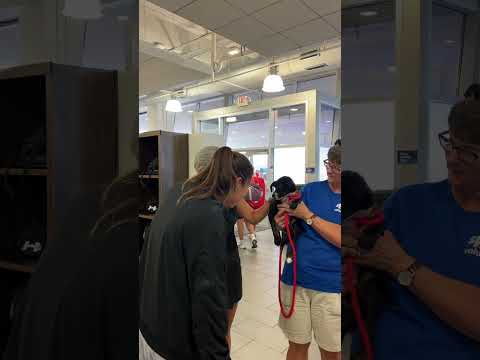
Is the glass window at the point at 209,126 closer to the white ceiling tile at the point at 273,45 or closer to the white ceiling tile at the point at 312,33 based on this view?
the white ceiling tile at the point at 273,45

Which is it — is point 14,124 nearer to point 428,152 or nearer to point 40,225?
point 40,225

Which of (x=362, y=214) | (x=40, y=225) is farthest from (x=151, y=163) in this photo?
(x=362, y=214)

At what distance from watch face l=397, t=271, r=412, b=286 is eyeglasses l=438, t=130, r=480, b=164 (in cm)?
18

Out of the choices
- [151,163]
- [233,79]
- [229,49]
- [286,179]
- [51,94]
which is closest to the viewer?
[51,94]

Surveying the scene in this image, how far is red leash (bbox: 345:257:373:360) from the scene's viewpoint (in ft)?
1.43

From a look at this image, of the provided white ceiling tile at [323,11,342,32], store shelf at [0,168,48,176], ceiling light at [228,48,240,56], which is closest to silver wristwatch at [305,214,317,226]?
store shelf at [0,168,48,176]

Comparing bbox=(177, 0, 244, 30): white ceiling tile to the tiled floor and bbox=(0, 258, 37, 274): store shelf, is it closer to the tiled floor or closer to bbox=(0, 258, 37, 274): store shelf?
bbox=(0, 258, 37, 274): store shelf

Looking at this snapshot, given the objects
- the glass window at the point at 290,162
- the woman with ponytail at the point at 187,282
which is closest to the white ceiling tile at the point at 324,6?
the glass window at the point at 290,162

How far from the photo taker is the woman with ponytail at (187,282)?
0.75 meters

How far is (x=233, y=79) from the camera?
15.3 ft

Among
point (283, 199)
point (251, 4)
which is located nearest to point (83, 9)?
point (283, 199)

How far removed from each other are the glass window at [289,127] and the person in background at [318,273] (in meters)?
3.51

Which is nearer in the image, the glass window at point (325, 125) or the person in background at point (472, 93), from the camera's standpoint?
the person in background at point (472, 93)

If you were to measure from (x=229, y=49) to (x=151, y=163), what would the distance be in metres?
2.70
